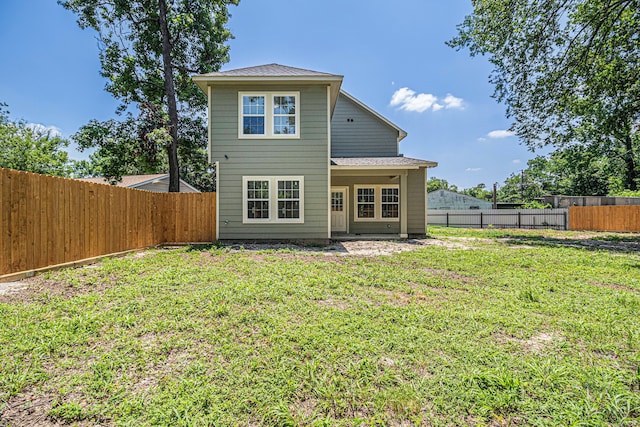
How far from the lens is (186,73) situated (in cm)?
1451

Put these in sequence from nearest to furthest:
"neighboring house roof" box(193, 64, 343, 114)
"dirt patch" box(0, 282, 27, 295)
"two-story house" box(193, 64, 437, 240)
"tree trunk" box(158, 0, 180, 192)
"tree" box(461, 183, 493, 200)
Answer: "dirt patch" box(0, 282, 27, 295) < "neighboring house roof" box(193, 64, 343, 114) < "two-story house" box(193, 64, 437, 240) < "tree trunk" box(158, 0, 180, 192) < "tree" box(461, 183, 493, 200)

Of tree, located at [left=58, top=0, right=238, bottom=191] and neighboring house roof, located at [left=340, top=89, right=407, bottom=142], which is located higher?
tree, located at [left=58, top=0, right=238, bottom=191]


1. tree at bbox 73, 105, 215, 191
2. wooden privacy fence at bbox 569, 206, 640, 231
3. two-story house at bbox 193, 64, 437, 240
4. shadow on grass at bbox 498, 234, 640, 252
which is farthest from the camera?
wooden privacy fence at bbox 569, 206, 640, 231

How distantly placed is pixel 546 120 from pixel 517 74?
2674mm

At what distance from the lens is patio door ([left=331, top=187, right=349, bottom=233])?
12969 mm

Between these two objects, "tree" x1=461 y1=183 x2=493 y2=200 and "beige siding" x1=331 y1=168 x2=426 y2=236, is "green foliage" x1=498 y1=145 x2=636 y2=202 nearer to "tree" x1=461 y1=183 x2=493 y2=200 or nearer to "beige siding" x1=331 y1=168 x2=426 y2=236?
"tree" x1=461 y1=183 x2=493 y2=200

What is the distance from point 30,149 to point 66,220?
2366 centimetres

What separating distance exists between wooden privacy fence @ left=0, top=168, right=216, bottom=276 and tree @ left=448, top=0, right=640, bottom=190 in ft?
49.3

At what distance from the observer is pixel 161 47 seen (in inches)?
552

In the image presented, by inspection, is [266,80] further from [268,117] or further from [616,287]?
[616,287]

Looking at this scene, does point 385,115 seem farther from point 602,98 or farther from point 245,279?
point 245,279

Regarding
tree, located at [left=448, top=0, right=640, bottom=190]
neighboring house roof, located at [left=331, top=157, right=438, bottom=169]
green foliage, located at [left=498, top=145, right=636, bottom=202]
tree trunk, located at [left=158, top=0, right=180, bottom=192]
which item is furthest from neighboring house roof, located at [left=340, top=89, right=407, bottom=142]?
green foliage, located at [left=498, top=145, right=636, bottom=202]

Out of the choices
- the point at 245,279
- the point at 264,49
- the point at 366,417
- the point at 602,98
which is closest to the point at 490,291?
the point at 366,417

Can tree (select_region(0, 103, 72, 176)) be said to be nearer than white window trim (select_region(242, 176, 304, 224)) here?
No
